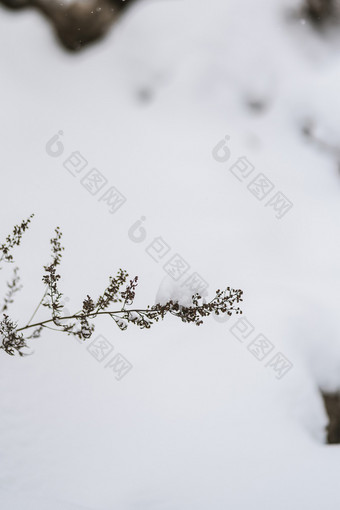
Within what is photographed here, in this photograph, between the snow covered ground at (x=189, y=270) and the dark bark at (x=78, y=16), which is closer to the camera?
the snow covered ground at (x=189, y=270)

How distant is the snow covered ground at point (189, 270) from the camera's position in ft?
8.51

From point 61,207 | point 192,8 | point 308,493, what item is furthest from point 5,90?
point 308,493

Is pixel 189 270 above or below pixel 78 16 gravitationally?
below

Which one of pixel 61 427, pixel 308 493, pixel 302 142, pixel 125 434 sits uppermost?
pixel 302 142

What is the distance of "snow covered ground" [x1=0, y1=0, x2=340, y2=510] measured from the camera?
259cm

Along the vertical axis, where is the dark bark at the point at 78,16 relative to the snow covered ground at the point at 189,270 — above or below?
above

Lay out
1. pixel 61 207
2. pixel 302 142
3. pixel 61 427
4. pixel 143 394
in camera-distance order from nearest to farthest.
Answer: pixel 61 427 → pixel 143 394 → pixel 61 207 → pixel 302 142

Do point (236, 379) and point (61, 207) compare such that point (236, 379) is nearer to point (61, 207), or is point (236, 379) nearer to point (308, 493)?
point (308, 493)

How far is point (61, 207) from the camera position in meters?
3.73

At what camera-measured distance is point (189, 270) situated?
3.55 meters

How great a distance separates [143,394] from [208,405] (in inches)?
17.8

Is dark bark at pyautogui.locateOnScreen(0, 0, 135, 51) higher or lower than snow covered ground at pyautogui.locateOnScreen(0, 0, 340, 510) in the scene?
higher

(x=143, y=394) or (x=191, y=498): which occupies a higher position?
(x=143, y=394)

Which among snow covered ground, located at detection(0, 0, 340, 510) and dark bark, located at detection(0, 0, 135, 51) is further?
dark bark, located at detection(0, 0, 135, 51)
